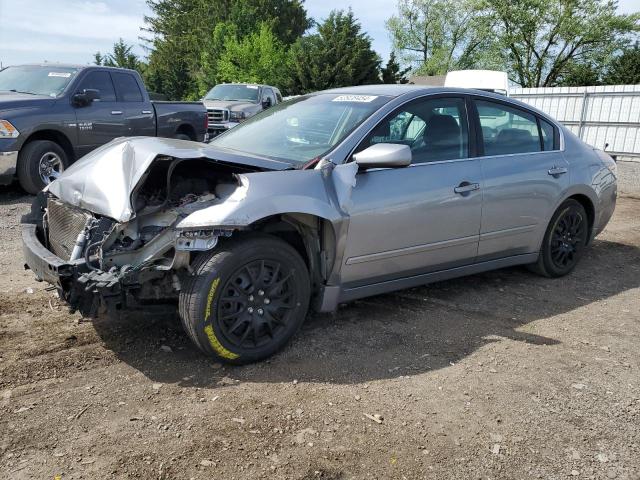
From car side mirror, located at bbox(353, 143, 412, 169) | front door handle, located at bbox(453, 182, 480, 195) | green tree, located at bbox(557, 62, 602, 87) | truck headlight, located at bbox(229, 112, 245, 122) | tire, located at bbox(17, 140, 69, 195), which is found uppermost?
green tree, located at bbox(557, 62, 602, 87)

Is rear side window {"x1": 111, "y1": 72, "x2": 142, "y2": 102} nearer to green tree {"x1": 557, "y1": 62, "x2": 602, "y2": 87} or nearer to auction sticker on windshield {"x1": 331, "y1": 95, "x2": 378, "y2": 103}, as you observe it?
auction sticker on windshield {"x1": 331, "y1": 95, "x2": 378, "y2": 103}

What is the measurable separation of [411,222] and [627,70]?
33.3 m

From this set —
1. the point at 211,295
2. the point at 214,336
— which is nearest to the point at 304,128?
the point at 211,295

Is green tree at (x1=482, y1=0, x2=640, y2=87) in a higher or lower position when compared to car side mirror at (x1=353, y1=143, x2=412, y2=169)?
higher

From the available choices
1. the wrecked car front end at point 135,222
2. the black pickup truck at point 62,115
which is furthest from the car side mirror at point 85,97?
the wrecked car front end at point 135,222

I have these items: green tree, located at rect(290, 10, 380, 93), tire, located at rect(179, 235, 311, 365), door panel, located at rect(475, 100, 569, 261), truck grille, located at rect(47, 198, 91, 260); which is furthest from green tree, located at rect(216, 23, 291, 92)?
tire, located at rect(179, 235, 311, 365)

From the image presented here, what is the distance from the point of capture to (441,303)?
15.8 feet

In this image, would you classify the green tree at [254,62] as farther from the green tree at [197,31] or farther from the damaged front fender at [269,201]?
the damaged front fender at [269,201]

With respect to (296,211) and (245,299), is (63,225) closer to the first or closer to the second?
(245,299)

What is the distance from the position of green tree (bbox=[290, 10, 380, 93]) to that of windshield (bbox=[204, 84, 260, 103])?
593 inches

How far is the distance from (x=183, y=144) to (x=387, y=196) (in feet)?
4.53

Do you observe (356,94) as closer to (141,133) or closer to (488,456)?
(488,456)

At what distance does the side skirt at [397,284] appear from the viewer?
3883 millimetres

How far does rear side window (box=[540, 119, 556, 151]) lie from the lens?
5301 millimetres
